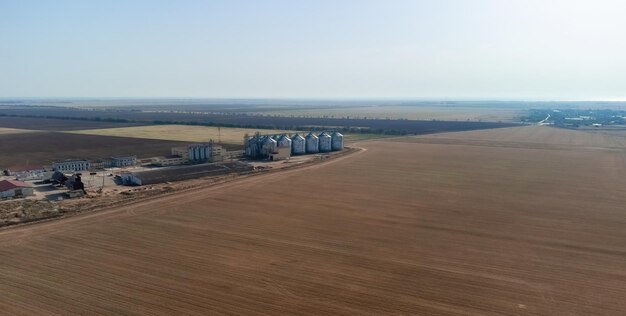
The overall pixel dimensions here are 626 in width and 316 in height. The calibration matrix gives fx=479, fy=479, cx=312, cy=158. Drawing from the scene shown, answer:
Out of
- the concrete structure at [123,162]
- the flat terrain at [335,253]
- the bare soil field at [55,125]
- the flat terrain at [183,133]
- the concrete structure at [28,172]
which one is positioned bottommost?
the flat terrain at [335,253]

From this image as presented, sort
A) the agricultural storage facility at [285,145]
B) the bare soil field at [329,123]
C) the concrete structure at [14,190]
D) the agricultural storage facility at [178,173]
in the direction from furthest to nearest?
the bare soil field at [329,123], the agricultural storage facility at [285,145], the agricultural storage facility at [178,173], the concrete structure at [14,190]

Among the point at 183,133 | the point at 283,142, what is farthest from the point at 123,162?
the point at 183,133

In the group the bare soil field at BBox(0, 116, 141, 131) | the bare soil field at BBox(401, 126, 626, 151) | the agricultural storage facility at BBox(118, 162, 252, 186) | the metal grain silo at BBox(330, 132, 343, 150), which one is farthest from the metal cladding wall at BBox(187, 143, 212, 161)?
the bare soil field at BBox(0, 116, 141, 131)

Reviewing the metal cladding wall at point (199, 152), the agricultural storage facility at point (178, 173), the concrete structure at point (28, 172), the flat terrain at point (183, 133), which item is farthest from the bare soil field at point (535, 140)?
the concrete structure at point (28, 172)

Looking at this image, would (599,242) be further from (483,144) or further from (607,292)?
(483,144)

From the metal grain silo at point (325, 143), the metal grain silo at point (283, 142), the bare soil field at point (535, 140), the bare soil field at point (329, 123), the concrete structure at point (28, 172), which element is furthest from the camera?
the bare soil field at point (329, 123)

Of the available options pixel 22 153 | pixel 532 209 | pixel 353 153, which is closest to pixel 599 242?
pixel 532 209

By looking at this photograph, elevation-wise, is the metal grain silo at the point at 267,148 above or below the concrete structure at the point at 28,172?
above

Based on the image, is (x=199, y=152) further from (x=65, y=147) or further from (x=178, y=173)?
(x=65, y=147)

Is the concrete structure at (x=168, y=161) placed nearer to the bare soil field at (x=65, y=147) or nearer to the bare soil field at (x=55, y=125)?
the bare soil field at (x=65, y=147)
